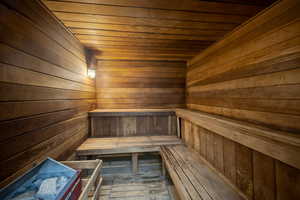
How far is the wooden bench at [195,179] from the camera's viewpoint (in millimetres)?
1185

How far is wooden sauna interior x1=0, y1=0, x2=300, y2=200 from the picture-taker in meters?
0.93

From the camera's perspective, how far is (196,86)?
261 centimetres

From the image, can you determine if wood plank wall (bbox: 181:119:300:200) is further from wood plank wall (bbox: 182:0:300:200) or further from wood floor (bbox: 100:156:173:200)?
wood floor (bbox: 100:156:173:200)

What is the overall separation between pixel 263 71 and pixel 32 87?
2.05 m

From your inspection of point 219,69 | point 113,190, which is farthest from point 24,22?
point 113,190

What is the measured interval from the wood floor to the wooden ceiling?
2.27 m

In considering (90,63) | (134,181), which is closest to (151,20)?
(90,63)

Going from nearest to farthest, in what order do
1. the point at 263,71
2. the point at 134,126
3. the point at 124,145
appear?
1. the point at 263,71
2. the point at 124,145
3. the point at 134,126

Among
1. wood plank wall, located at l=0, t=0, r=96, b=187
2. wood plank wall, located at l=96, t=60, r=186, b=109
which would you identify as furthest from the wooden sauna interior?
wood plank wall, located at l=96, t=60, r=186, b=109

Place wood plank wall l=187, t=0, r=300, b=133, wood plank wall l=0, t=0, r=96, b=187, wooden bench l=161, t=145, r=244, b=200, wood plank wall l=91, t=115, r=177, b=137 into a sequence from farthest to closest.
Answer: wood plank wall l=91, t=115, r=177, b=137 < wooden bench l=161, t=145, r=244, b=200 < wood plank wall l=187, t=0, r=300, b=133 < wood plank wall l=0, t=0, r=96, b=187

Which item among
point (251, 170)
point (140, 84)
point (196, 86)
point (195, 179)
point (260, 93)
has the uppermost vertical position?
point (140, 84)

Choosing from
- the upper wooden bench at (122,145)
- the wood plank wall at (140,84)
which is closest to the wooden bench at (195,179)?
the upper wooden bench at (122,145)

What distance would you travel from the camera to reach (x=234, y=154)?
1.33 m

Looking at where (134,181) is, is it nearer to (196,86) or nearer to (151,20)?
(196,86)
